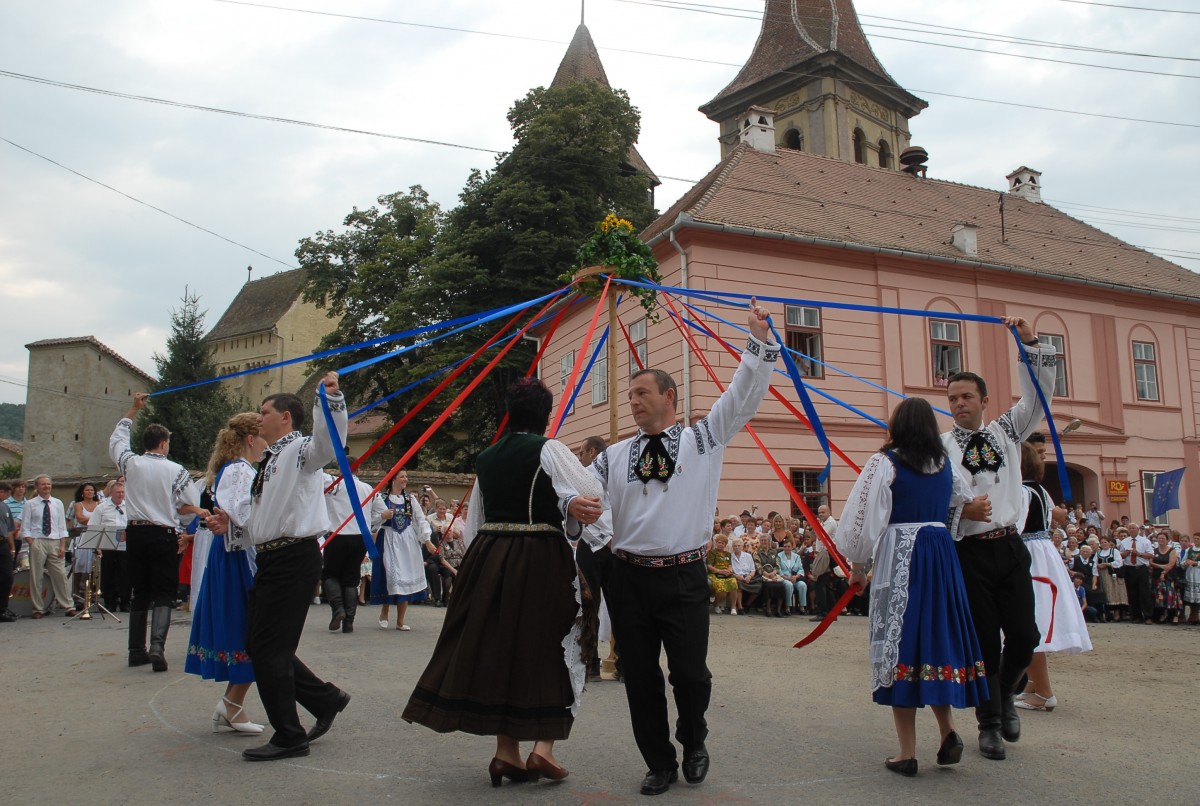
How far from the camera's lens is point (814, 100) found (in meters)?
33.3

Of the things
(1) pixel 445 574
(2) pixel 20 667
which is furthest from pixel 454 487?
(2) pixel 20 667

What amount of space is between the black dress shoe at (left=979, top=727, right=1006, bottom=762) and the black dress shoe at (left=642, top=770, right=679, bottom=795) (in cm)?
173

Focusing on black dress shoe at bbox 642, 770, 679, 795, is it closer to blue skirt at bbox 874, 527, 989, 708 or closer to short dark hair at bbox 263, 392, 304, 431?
blue skirt at bbox 874, 527, 989, 708

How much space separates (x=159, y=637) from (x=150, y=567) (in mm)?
587

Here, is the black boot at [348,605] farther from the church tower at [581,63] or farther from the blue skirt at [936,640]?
the church tower at [581,63]

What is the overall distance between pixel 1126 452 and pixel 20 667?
23.7m

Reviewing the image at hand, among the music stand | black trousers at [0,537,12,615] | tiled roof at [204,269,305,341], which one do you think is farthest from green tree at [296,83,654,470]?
tiled roof at [204,269,305,341]

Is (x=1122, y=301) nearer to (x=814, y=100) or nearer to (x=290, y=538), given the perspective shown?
(x=814, y=100)

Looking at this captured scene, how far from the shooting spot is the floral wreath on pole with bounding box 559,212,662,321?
753cm

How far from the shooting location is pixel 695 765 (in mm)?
4215

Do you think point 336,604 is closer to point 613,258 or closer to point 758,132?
point 613,258

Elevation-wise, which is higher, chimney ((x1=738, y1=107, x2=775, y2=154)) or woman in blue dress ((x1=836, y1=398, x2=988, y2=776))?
chimney ((x1=738, y1=107, x2=775, y2=154))

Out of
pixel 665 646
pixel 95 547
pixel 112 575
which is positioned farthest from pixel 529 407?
pixel 95 547

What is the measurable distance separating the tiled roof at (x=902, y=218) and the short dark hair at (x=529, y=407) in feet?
48.4
